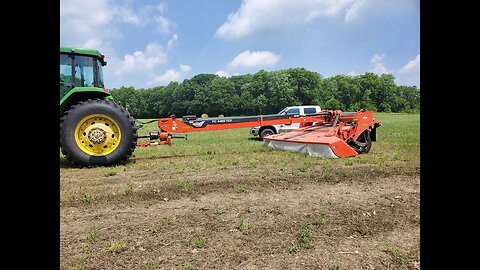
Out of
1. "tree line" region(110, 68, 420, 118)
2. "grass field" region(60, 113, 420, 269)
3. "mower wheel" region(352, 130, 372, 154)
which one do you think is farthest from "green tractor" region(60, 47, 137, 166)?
Answer: "tree line" region(110, 68, 420, 118)

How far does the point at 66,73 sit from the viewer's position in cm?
712

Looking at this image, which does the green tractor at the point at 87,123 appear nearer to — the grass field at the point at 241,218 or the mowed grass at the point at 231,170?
the mowed grass at the point at 231,170

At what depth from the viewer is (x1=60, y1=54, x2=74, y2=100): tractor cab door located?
7.06 meters

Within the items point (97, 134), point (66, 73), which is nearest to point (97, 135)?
point (97, 134)

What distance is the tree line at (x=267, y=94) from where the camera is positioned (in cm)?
5825

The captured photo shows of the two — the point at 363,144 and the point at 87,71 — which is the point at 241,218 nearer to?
the point at 87,71

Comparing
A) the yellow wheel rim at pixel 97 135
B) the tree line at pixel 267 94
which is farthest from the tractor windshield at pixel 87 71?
the tree line at pixel 267 94

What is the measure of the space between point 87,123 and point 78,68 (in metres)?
1.44

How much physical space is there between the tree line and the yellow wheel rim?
4473 cm

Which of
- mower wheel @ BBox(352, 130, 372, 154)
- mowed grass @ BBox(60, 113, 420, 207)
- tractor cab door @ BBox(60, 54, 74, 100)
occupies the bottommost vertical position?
mowed grass @ BBox(60, 113, 420, 207)

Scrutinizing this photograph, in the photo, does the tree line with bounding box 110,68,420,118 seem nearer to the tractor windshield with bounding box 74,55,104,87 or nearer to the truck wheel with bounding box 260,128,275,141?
the truck wheel with bounding box 260,128,275,141
